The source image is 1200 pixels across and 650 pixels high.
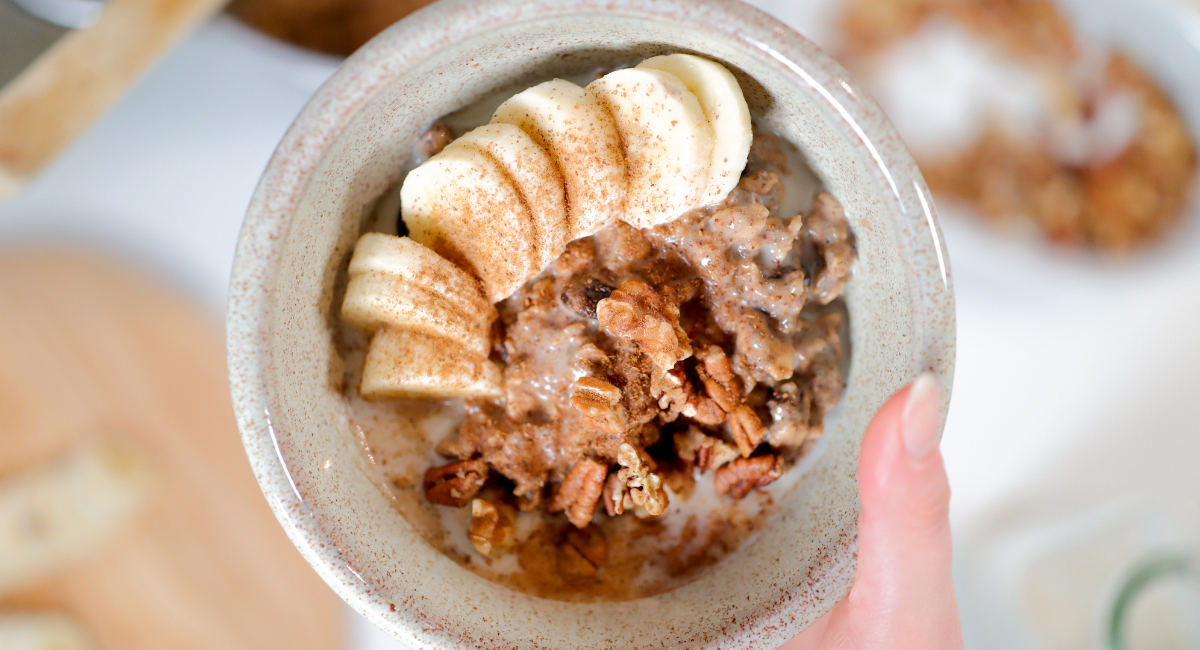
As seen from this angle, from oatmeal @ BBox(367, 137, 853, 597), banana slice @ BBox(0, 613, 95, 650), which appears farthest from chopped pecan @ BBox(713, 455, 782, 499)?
banana slice @ BBox(0, 613, 95, 650)

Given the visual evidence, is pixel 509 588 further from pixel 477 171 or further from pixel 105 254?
pixel 105 254

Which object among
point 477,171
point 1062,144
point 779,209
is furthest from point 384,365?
point 1062,144

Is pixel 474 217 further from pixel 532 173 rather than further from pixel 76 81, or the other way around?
pixel 76 81

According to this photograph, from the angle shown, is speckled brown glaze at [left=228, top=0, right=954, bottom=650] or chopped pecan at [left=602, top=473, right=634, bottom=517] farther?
chopped pecan at [left=602, top=473, right=634, bottom=517]

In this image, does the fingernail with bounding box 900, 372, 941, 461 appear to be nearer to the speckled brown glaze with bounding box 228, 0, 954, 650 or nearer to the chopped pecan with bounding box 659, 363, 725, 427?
the speckled brown glaze with bounding box 228, 0, 954, 650

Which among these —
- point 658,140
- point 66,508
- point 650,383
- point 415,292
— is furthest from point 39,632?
point 658,140

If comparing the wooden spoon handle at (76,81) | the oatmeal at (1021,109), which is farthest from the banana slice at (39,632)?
the oatmeal at (1021,109)

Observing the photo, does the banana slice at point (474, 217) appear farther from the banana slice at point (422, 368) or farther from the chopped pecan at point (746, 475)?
the chopped pecan at point (746, 475)
